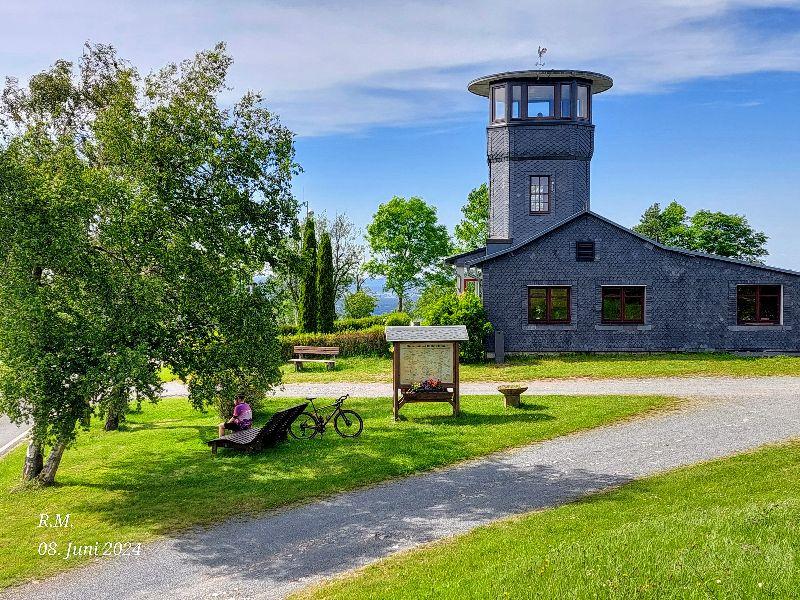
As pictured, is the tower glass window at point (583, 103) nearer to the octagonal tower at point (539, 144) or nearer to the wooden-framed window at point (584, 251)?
the octagonal tower at point (539, 144)

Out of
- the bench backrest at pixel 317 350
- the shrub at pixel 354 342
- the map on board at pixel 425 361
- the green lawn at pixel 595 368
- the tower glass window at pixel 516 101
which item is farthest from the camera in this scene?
the shrub at pixel 354 342

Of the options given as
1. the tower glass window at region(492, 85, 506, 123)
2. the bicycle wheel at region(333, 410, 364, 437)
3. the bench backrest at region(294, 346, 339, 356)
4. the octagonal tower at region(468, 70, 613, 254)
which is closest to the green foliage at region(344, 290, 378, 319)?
the bench backrest at region(294, 346, 339, 356)

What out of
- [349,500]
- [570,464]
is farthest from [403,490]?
[570,464]

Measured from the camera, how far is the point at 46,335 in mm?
14453

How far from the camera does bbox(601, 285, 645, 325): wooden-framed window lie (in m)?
33.6

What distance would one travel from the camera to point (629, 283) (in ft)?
109

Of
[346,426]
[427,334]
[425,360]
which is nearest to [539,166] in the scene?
[427,334]

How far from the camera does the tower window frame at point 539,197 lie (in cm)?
3781

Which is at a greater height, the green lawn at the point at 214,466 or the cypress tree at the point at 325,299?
the cypress tree at the point at 325,299

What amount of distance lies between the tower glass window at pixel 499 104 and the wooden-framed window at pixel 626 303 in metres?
10.4

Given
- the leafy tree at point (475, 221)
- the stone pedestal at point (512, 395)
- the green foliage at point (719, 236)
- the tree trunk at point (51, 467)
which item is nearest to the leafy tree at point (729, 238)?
the green foliage at point (719, 236)

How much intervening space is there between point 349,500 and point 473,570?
15.0ft

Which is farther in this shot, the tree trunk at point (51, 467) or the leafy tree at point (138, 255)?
the tree trunk at point (51, 467)

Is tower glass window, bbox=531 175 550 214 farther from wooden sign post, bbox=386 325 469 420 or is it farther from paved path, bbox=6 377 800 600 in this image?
paved path, bbox=6 377 800 600
